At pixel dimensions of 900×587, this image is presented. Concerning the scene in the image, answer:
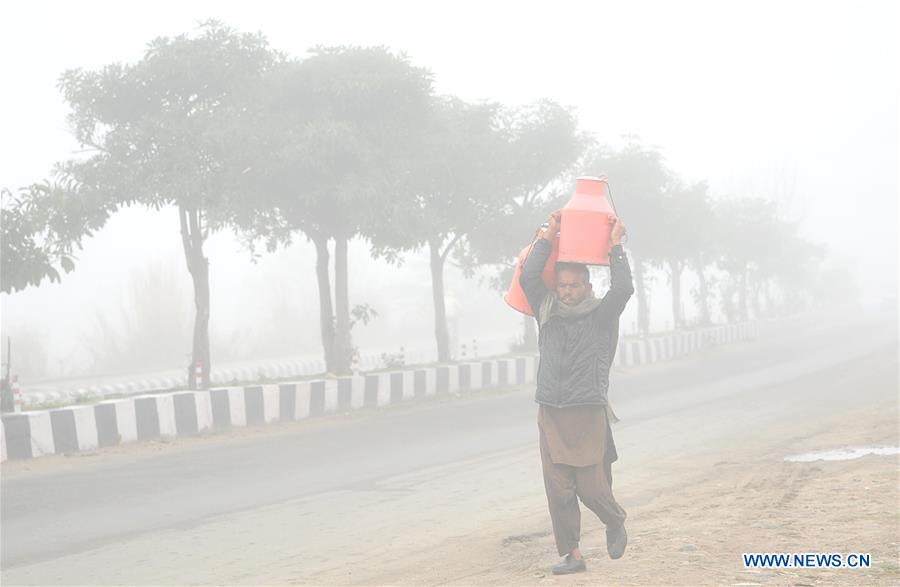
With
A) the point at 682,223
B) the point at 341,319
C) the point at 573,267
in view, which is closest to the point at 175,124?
the point at 341,319

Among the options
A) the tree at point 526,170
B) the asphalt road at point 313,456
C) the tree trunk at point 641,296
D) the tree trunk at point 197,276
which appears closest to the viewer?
the asphalt road at point 313,456

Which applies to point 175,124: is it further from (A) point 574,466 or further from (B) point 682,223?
(B) point 682,223

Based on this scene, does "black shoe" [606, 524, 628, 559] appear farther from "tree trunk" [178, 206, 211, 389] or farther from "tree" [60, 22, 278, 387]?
"tree trunk" [178, 206, 211, 389]

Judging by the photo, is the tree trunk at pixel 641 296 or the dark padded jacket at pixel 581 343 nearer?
the dark padded jacket at pixel 581 343

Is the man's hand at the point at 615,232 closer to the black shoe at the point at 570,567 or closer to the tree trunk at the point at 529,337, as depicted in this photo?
the black shoe at the point at 570,567

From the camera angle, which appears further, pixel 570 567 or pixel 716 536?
pixel 716 536

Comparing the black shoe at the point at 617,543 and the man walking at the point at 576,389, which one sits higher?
the man walking at the point at 576,389

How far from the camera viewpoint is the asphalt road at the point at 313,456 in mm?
9078

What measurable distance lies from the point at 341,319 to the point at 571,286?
16.9 meters

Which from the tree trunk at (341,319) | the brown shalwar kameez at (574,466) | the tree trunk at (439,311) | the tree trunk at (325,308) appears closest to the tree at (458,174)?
the tree trunk at (439,311)

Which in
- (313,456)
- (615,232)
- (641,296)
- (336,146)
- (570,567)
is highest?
(336,146)

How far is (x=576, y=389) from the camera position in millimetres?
6238

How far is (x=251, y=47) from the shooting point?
19.9 meters

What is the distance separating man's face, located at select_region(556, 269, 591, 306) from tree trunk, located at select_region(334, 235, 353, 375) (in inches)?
615
